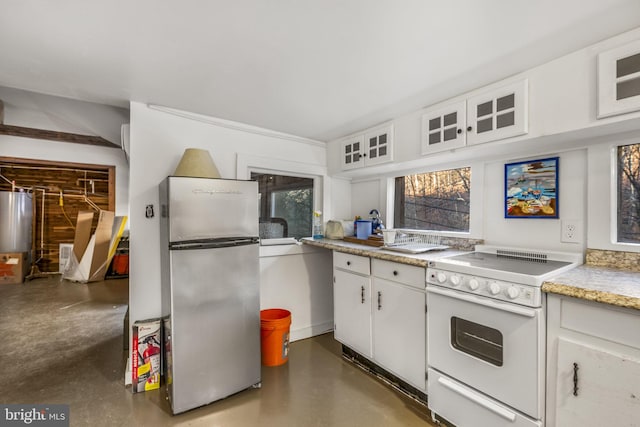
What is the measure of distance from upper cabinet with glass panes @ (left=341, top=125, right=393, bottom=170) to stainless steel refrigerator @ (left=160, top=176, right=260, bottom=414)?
3.86 feet

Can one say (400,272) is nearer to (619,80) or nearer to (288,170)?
(619,80)

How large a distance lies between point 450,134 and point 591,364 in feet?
4.86

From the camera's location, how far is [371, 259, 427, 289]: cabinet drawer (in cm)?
189

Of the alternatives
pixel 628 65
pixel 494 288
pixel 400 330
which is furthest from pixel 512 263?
pixel 628 65

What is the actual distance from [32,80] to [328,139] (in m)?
2.42

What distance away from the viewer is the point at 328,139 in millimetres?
3227

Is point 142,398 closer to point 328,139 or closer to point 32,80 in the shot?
point 32,80

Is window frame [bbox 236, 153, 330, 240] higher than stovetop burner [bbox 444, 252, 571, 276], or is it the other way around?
window frame [bbox 236, 153, 330, 240]

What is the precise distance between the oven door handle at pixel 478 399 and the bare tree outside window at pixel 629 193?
3.89 feet

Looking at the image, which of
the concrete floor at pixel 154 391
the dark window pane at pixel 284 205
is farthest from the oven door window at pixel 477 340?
the dark window pane at pixel 284 205

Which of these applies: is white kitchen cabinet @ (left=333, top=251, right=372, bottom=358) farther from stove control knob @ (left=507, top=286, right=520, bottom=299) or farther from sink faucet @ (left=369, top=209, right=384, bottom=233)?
stove control knob @ (left=507, top=286, right=520, bottom=299)

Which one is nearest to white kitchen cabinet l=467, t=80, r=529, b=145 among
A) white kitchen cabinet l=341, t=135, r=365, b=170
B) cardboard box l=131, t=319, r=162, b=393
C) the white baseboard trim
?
white kitchen cabinet l=341, t=135, r=365, b=170

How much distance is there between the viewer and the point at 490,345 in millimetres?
1557

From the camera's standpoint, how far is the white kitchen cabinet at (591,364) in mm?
1108
